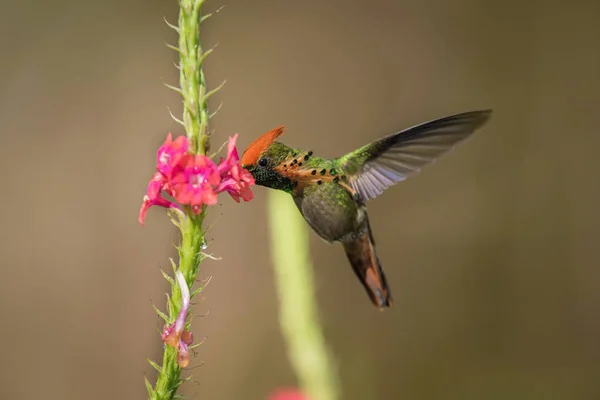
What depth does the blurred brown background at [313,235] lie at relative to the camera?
4578 millimetres

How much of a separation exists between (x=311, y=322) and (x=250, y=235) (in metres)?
2.85

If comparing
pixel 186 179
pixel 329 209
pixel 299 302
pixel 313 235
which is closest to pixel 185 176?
pixel 186 179

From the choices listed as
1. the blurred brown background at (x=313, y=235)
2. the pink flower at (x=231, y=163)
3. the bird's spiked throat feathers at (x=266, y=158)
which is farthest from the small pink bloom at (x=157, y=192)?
the blurred brown background at (x=313, y=235)

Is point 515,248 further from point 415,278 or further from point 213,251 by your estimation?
point 213,251

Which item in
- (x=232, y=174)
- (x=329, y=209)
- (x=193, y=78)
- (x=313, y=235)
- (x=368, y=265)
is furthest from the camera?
(x=313, y=235)

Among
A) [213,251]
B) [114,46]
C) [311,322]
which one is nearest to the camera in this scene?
[311,322]

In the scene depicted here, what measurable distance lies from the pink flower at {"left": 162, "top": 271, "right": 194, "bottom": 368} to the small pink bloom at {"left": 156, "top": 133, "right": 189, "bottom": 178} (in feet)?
0.63

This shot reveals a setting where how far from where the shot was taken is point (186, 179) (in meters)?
1.09

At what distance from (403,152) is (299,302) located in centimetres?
60

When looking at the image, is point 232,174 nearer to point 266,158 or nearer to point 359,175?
point 266,158

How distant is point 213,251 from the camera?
14.3 feet

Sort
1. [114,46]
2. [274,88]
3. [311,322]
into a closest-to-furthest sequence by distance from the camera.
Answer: [311,322]
[114,46]
[274,88]

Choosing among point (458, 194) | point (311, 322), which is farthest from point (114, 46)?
point (311, 322)

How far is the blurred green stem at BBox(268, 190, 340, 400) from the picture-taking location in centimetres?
201
